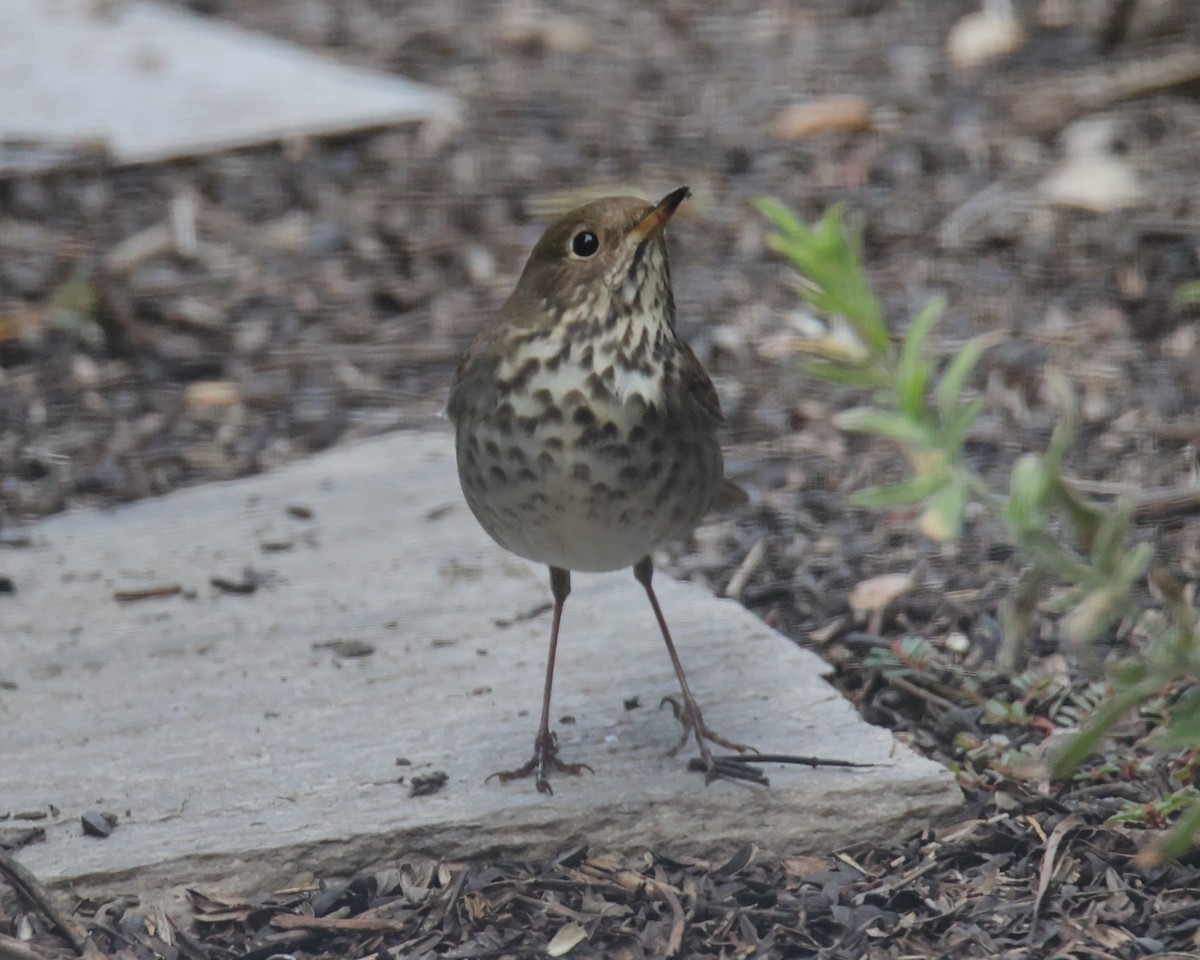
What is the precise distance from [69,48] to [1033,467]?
277 inches

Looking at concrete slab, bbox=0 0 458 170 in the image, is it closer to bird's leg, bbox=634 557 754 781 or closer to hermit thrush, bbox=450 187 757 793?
bird's leg, bbox=634 557 754 781

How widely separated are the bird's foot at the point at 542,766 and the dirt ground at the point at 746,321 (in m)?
0.18

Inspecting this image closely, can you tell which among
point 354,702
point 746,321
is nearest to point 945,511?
point 354,702

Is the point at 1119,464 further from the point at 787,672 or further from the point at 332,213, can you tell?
the point at 332,213

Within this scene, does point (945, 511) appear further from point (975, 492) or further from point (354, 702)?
point (354, 702)

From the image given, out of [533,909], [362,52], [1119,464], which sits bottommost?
[533,909]

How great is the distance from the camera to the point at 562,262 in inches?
139

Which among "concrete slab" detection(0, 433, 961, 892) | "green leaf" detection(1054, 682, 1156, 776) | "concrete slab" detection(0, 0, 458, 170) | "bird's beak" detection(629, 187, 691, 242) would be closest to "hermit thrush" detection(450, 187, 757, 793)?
"bird's beak" detection(629, 187, 691, 242)

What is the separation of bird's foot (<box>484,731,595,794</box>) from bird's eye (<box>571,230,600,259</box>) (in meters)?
0.98

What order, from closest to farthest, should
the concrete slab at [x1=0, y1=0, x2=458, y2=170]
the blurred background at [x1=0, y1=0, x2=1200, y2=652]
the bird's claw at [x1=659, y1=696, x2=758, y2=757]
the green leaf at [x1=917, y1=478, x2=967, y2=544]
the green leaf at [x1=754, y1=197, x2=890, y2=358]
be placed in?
the green leaf at [x1=917, y1=478, x2=967, y2=544] → the green leaf at [x1=754, y1=197, x2=890, y2=358] → the bird's claw at [x1=659, y1=696, x2=758, y2=757] → the blurred background at [x1=0, y1=0, x2=1200, y2=652] → the concrete slab at [x1=0, y1=0, x2=458, y2=170]

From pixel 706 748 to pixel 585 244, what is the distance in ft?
3.53

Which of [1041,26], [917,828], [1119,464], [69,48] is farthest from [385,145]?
[917,828]

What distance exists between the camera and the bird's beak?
340 cm

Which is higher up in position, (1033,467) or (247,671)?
(1033,467)
